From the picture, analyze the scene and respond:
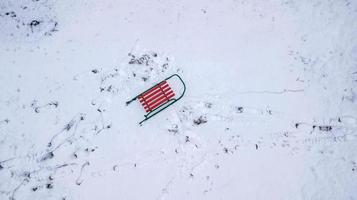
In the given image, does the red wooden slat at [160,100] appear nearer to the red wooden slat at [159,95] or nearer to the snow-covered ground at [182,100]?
the red wooden slat at [159,95]

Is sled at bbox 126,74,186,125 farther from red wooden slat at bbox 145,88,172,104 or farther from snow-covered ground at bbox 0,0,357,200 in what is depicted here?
snow-covered ground at bbox 0,0,357,200

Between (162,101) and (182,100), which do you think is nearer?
(162,101)

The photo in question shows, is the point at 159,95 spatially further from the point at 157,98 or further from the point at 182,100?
the point at 182,100

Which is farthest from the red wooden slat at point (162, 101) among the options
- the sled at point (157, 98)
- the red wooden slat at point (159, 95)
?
the red wooden slat at point (159, 95)

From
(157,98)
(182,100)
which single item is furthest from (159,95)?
(182,100)

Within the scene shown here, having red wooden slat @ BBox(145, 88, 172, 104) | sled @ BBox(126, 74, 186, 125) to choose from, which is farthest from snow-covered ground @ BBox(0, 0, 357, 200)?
red wooden slat @ BBox(145, 88, 172, 104)

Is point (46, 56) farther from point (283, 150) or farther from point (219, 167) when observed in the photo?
point (283, 150)

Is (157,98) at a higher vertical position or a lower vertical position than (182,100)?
higher
